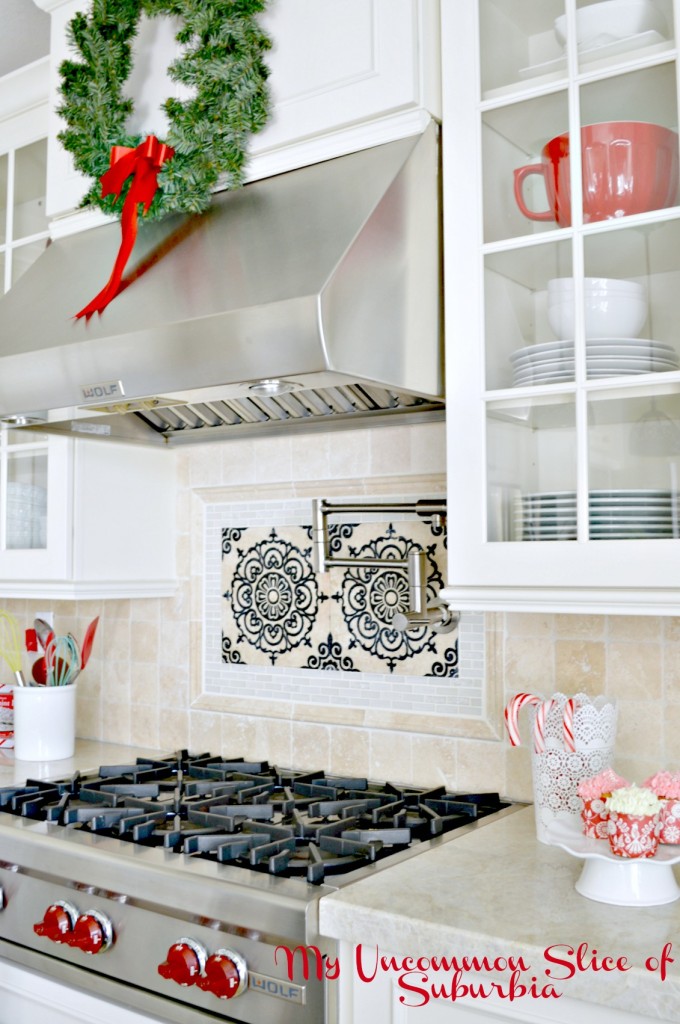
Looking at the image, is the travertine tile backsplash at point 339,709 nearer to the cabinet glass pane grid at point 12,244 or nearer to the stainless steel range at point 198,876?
the stainless steel range at point 198,876

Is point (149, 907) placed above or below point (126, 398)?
below

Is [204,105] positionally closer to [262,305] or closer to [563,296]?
[262,305]

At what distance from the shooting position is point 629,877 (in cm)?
129

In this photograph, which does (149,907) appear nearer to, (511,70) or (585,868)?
(585,868)

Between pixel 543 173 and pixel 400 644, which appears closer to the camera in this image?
pixel 543 173

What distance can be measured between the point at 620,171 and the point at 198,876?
123 cm

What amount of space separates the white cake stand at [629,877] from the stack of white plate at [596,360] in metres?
0.67

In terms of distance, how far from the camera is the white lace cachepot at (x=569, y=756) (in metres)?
1.54

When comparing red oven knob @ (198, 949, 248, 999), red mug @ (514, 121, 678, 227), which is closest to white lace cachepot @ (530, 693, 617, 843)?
red oven knob @ (198, 949, 248, 999)

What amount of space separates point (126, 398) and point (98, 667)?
43.2 inches

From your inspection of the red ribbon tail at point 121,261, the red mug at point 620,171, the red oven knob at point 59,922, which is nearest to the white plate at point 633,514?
the red mug at point 620,171

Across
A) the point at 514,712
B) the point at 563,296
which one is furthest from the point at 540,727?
the point at 563,296

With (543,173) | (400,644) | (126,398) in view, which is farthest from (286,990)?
(543,173)

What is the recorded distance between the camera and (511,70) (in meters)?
1.58
